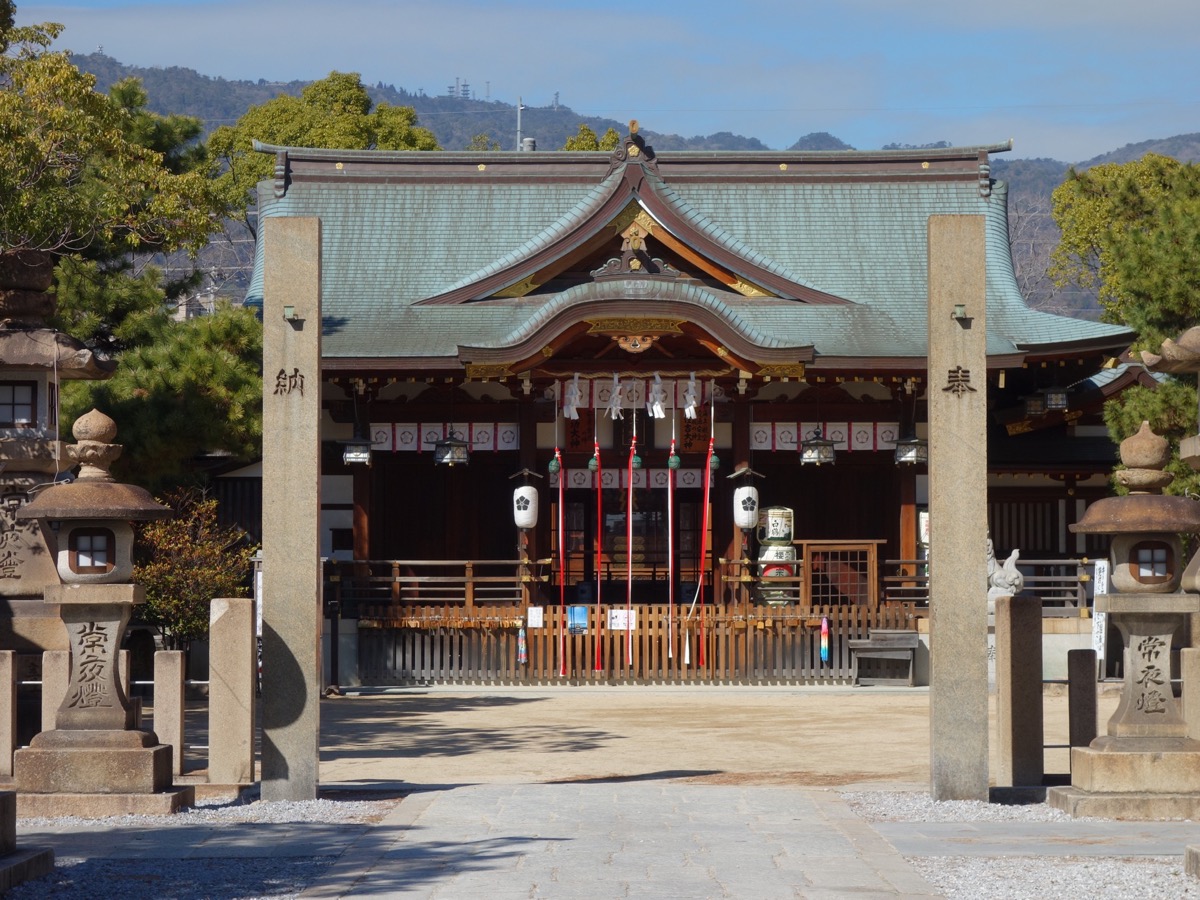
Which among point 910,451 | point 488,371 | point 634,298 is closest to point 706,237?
point 634,298

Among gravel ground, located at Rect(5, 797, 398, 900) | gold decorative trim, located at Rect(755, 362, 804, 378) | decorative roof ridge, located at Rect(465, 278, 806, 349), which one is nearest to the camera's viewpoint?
gravel ground, located at Rect(5, 797, 398, 900)

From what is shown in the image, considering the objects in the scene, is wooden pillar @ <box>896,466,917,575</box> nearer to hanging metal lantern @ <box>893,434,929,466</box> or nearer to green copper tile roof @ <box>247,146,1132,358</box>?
hanging metal lantern @ <box>893,434,929,466</box>

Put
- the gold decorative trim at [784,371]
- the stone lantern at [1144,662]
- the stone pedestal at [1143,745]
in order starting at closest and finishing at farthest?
the stone pedestal at [1143,745] < the stone lantern at [1144,662] < the gold decorative trim at [784,371]

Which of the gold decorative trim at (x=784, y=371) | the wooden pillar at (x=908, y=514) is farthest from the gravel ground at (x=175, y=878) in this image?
the wooden pillar at (x=908, y=514)

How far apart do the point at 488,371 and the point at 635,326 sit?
206 cm

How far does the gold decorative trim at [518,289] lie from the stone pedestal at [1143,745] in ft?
46.0

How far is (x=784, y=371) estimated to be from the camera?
69.1ft

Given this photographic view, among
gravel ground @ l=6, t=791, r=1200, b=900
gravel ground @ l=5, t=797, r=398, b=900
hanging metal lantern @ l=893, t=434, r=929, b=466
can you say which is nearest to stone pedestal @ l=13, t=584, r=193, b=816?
gravel ground @ l=5, t=797, r=398, b=900

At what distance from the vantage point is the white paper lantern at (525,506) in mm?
21375

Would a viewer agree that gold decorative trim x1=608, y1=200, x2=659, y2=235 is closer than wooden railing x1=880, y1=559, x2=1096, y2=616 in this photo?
No

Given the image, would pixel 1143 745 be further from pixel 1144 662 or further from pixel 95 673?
pixel 95 673

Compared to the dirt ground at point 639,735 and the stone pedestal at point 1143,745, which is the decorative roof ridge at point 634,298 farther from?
the stone pedestal at point 1143,745

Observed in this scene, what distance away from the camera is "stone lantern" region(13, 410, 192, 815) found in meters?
9.70

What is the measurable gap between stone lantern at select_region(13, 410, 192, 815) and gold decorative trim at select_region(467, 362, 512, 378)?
1071cm
